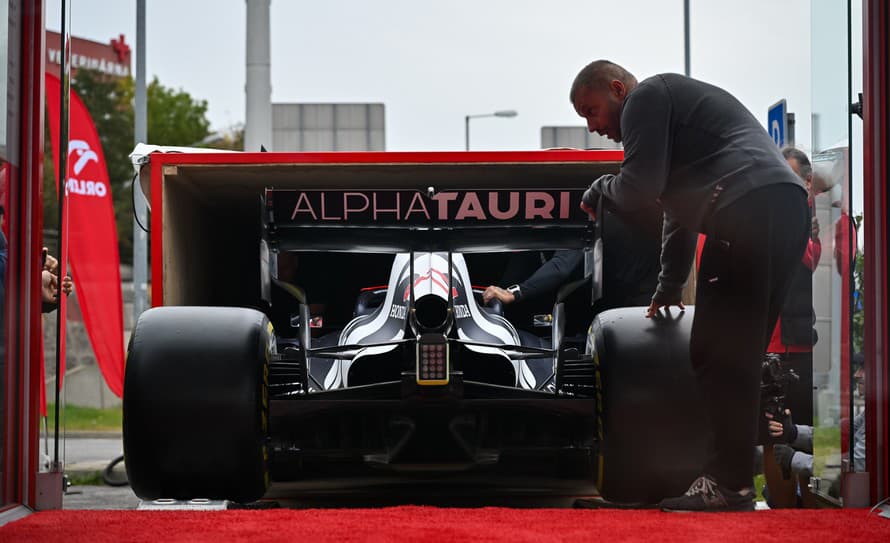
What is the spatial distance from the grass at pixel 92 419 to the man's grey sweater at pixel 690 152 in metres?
14.6

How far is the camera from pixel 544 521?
394cm

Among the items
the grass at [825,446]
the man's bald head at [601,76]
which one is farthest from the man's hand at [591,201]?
the grass at [825,446]

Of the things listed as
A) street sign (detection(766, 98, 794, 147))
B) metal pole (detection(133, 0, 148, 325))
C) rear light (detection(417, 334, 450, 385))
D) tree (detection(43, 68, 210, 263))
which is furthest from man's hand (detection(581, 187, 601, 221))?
tree (detection(43, 68, 210, 263))

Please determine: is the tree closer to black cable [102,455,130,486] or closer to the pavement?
the pavement

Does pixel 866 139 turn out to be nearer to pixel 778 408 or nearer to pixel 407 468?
pixel 778 408

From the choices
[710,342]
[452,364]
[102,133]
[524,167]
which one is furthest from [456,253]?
[102,133]

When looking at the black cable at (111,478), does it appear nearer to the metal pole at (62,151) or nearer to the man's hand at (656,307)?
the metal pole at (62,151)

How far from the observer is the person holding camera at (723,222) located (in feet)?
14.0

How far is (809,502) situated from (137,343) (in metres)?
2.81

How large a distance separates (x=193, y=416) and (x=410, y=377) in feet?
2.93

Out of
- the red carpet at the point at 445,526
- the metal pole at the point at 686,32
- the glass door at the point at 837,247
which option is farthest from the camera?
the metal pole at the point at 686,32

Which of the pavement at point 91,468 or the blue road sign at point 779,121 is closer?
the blue road sign at point 779,121

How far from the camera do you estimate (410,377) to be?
520 centimetres

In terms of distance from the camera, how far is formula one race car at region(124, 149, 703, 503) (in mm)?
5078
